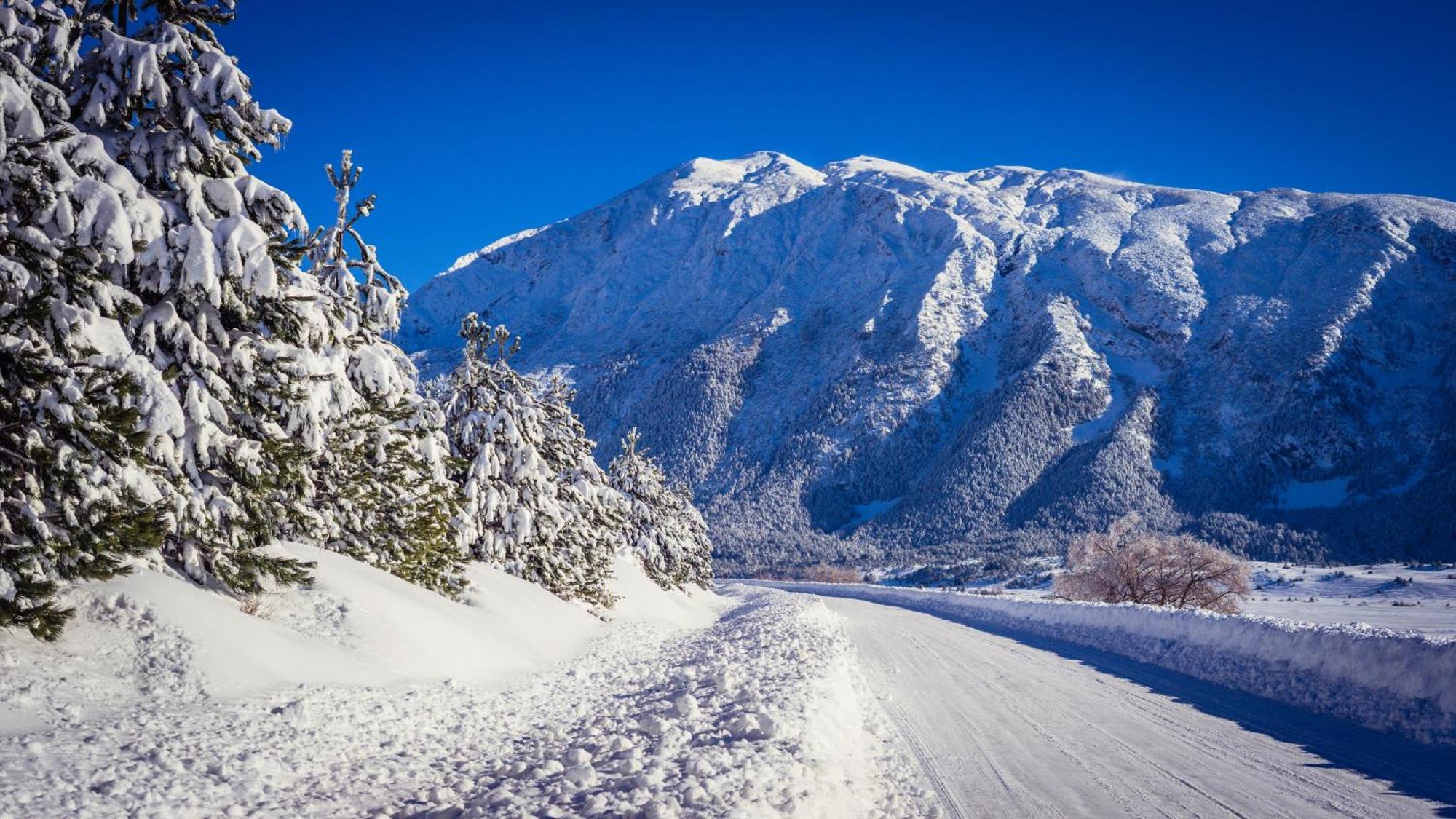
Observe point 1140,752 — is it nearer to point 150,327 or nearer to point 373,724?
point 373,724

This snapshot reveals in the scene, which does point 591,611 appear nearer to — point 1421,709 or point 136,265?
point 136,265

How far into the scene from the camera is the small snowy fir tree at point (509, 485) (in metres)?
19.6

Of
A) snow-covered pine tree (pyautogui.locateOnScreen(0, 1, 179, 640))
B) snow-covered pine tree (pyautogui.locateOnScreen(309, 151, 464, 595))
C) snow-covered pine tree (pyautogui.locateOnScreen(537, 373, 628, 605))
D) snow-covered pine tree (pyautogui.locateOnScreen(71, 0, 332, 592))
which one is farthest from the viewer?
snow-covered pine tree (pyautogui.locateOnScreen(537, 373, 628, 605))

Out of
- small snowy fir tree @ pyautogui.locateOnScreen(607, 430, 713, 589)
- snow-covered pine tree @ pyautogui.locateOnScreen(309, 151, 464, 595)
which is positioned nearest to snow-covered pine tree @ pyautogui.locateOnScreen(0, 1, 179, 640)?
snow-covered pine tree @ pyautogui.locateOnScreen(309, 151, 464, 595)

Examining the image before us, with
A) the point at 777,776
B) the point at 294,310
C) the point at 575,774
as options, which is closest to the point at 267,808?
the point at 575,774

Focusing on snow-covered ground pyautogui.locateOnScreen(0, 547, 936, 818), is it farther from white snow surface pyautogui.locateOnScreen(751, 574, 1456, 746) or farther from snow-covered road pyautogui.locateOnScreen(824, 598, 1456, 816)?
white snow surface pyautogui.locateOnScreen(751, 574, 1456, 746)

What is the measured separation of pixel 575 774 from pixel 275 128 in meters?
8.90

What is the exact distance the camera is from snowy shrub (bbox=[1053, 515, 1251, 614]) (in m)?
34.2

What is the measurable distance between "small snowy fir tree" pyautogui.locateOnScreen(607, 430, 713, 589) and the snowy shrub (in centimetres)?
2226

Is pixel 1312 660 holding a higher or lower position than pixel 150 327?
lower

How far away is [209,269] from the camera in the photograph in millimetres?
8117

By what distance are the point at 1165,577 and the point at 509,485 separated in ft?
108

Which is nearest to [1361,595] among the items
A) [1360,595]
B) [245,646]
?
[1360,595]

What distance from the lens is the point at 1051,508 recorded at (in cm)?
13000
